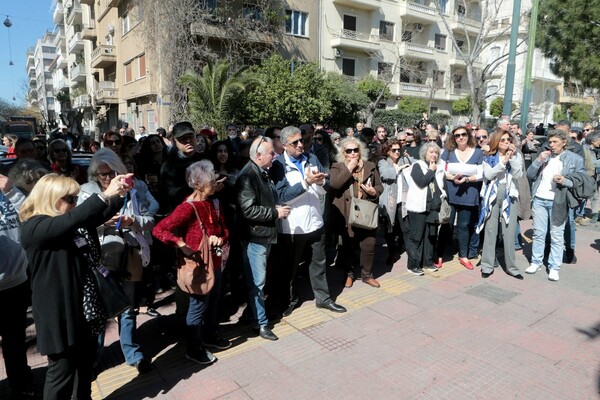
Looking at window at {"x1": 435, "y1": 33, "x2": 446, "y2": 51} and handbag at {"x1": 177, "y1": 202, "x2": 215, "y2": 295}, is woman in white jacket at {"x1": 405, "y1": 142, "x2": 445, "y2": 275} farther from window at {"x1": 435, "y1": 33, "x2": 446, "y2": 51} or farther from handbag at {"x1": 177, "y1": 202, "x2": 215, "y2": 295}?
window at {"x1": 435, "y1": 33, "x2": 446, "y2": 51}

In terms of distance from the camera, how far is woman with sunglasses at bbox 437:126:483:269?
5.94m

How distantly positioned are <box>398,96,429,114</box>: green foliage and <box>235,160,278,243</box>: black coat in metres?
28.5

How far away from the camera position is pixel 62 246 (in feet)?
8.41

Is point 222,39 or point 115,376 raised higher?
point 222,39

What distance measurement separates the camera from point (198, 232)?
3479 millimetres

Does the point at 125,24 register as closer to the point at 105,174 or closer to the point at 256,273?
the point at 105,174

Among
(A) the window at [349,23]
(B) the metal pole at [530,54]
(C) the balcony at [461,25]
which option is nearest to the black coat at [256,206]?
(B) the metal pole at [530,54]

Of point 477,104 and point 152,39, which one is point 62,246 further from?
point 152,39

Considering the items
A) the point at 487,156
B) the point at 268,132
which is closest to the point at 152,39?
the point at 268,132

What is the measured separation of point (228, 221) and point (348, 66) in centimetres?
2648

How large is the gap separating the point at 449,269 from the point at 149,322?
4.10m

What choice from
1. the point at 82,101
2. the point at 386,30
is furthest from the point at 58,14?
the point at 386,30

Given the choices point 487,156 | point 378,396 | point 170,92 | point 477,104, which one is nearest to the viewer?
point 378,396

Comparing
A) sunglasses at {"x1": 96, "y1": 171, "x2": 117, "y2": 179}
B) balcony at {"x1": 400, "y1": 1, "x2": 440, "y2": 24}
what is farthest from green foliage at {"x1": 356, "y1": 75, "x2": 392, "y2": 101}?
sunglasses at {"x1": 96, "y1": 171, "x2": 117, "y2": 179}
